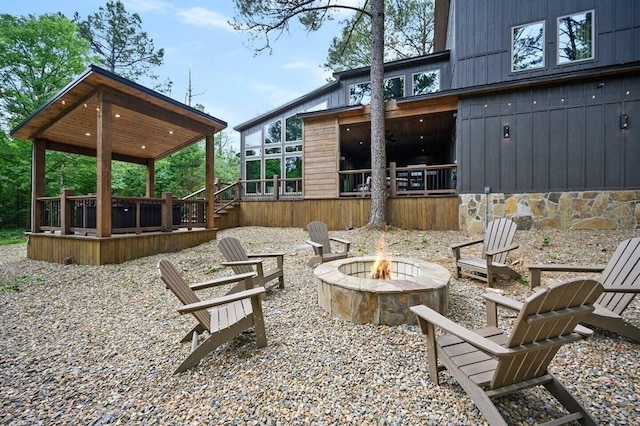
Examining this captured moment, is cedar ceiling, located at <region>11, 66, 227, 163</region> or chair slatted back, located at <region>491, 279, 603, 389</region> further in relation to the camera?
cedar ceiling, located at <region>11, 66, 227, 163</region>

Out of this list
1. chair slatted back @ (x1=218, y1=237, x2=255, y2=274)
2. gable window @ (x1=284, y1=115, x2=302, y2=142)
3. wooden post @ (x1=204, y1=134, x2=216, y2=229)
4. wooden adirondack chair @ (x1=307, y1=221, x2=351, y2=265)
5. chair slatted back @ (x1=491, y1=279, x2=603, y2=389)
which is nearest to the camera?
chair slatted back @ (x1=491, y1=279, x2=603, y2=389)

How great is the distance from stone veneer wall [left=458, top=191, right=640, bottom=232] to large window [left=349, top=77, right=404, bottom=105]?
6211 millimetres

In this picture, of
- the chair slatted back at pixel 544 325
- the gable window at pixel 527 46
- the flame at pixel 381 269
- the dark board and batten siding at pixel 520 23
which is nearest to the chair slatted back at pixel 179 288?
the flame at pixel 381 269

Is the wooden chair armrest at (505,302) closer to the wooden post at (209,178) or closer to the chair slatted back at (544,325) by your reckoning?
the chair slatted back at (544,325)

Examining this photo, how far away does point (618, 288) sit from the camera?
8.30 feet

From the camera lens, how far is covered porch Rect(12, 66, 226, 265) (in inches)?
233

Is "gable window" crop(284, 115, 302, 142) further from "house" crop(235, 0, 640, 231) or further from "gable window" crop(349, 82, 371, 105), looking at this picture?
"house" crop(235, 0, 640, 231)

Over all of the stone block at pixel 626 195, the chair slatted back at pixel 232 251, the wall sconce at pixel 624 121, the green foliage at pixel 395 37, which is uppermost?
the green foliage at pixel 395 37

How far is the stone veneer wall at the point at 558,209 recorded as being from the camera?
6.84 metres

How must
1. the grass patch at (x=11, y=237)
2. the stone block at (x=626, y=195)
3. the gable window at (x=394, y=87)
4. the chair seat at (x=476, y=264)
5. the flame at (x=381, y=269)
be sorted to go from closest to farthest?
the flame at (x=381, y=269) → the chair seat at (x=476, y=264) → the stone block at (x=626, y=195) → the grass patch at (x=11, y=237) → the gable window at (x=394, y=87)

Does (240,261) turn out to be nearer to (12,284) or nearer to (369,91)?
(12,284)

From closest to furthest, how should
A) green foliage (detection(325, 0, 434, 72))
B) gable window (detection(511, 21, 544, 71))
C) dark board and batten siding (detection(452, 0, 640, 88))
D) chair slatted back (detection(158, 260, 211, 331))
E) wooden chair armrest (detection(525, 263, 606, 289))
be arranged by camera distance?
chair slatted back (detection(158, 260, 211, 331)) < wooden chair armrest (detection(525, 263, 606, 289)) < dark board and batten siding (detection(452, 0, 640, 88)) < gable window (detection(511, 21, 544, 71)) < green foliage (detection(325, 0, 434, 72))

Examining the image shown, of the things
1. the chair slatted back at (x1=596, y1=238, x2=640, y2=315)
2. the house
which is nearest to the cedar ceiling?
the house

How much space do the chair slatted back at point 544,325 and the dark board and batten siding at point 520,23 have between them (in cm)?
845
